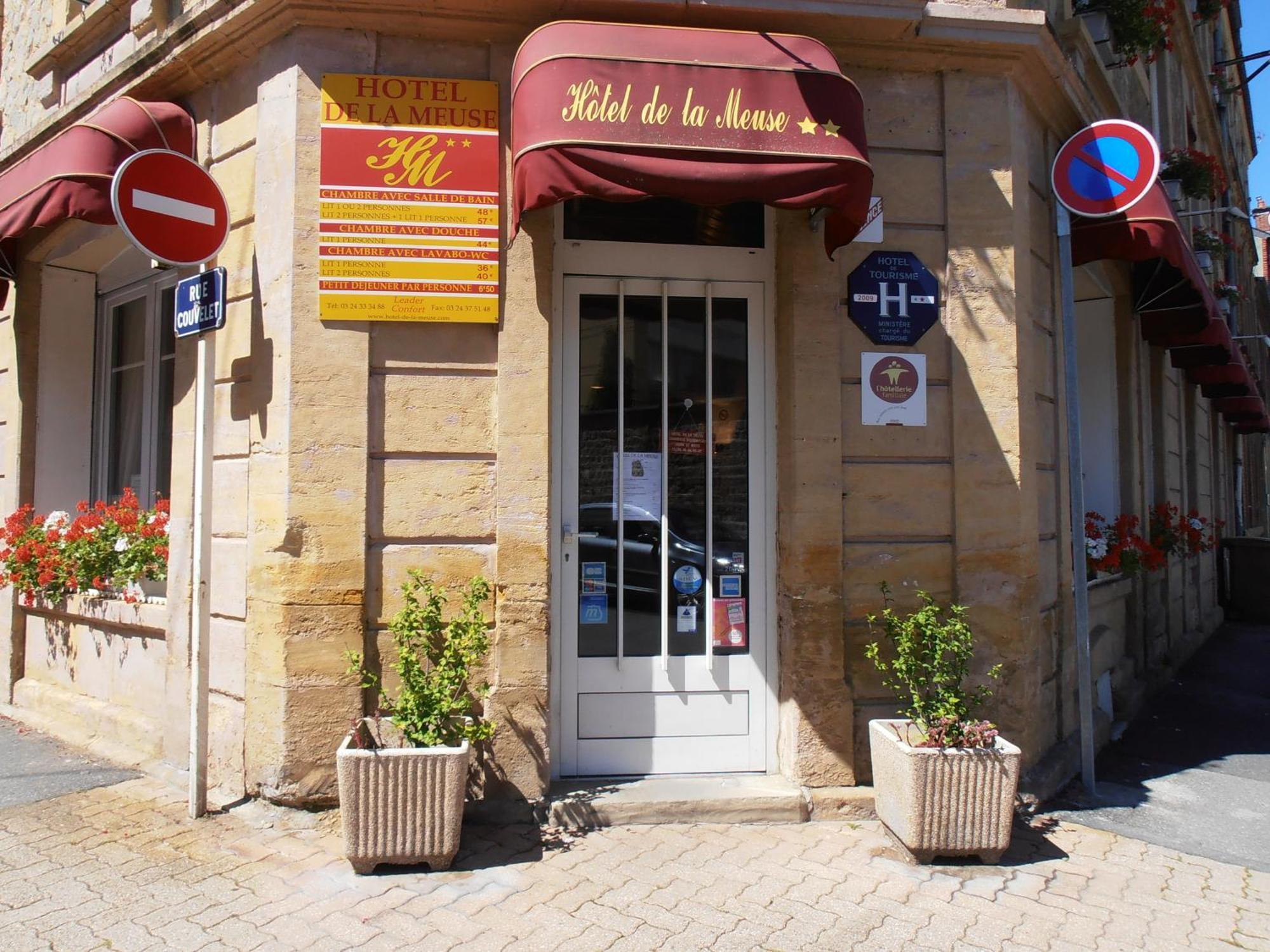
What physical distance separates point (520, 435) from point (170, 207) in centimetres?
202

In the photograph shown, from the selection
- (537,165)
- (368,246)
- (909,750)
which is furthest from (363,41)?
(909,750)

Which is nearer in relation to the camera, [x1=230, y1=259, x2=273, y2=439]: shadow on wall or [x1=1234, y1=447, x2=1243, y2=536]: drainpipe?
[x1=230, y1=259, x2=273, y2=439]: shadow on wall

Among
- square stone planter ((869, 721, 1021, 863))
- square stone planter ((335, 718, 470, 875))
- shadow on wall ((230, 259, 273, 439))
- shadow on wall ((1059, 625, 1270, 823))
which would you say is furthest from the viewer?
shadow on wall ((1059, 625, 1270, 823))

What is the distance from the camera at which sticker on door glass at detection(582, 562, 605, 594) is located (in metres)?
4.65

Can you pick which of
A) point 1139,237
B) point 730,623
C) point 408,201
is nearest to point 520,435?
point 408,201

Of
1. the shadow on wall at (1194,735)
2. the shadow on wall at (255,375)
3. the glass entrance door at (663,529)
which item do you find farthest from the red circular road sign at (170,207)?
the shadow on wall at (1194,735)

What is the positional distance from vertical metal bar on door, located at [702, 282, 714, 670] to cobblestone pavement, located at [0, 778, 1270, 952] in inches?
38.3

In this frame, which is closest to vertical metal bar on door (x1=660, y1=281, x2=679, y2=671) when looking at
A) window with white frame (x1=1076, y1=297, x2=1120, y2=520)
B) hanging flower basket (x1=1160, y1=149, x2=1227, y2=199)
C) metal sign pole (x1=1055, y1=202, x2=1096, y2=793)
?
metal sign pole (x1=1055, y1=202, x2=1096, y2=793)

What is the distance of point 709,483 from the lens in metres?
4.73

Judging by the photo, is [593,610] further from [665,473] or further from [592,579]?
[665,473]

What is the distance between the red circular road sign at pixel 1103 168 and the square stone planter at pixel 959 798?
117 inches

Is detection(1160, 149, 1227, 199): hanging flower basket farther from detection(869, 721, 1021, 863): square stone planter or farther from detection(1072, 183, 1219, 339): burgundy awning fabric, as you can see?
detection(869, 721, 1021, 863): square stone planter

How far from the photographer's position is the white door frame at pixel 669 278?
458 centimetres

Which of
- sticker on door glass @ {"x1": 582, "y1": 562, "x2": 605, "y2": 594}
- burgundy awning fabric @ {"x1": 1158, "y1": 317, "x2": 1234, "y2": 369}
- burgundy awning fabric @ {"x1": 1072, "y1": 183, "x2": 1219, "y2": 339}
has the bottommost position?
sticker on door glass @ {"x1": 582, "y1": 562, "x2": 605, "y2": 594}
